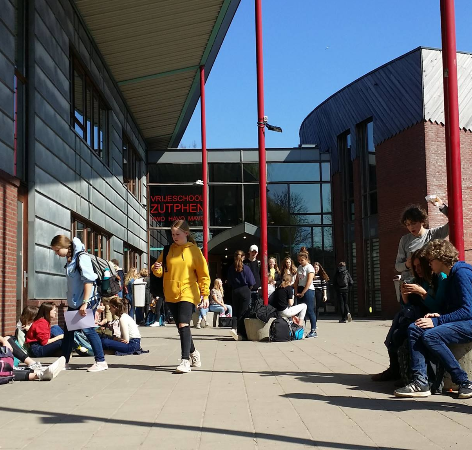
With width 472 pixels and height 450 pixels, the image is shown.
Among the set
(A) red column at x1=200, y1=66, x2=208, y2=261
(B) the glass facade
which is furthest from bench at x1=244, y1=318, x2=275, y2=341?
(B) the glass facade

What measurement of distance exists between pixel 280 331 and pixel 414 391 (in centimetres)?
737

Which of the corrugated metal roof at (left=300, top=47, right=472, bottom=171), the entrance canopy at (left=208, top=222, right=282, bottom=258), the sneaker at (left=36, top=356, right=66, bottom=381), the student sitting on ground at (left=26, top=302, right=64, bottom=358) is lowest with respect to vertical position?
the sneaker at (left=36, top=356, right=66, bottom=381)

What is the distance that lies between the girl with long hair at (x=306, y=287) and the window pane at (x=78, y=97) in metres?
6.92

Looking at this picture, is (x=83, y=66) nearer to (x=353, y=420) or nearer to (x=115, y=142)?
(x=115, y=142)

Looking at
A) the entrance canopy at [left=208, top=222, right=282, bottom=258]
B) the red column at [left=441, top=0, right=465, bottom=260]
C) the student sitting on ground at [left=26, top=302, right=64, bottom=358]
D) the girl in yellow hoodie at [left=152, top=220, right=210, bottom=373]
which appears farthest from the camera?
the entrance canopy at [left=208, top=222, right=282, bottom=258]

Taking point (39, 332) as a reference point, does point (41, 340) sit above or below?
below

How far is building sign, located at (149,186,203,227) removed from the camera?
33844mm

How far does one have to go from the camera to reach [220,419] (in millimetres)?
5711

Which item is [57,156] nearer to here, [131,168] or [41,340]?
[41,340]

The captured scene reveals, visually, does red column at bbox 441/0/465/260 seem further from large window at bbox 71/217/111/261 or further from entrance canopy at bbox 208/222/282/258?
entrance canopy at bbox 208/222/282/258

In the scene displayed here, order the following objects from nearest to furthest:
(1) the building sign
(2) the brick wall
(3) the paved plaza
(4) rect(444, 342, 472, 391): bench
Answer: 1. (3) the paved plaza
2. (4) rect(444, 342, 472, 391): bench
3. (2) the brick wall
4. (1) the building sign

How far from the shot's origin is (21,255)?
13719 mm

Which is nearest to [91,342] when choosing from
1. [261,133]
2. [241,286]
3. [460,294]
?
[460,294]

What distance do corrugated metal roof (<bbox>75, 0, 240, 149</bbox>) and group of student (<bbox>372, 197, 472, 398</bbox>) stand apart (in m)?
13.4
